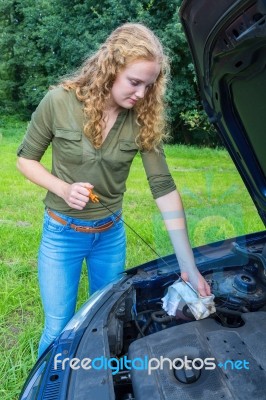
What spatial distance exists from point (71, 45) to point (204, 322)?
45.7ft

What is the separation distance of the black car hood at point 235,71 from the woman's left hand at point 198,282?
39 centimetres

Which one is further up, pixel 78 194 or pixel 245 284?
pixel 78 194

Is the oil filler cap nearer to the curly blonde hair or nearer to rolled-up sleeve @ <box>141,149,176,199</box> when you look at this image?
rolled-up sleeve @ <box>141,149,176,199</box>

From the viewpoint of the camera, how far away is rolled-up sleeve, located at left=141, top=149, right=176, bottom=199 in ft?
6.56

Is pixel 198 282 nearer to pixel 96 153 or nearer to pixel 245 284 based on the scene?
pixel 245 284

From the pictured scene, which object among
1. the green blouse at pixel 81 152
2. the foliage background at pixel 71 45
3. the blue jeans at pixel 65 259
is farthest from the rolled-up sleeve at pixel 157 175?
the foliage background at pixel 71 45

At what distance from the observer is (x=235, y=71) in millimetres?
1335

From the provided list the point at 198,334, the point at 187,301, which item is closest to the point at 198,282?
the point at 187,301

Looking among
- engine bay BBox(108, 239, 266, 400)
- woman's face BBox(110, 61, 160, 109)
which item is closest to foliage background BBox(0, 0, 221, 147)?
woman's face BBox(110, 61, 160, 109)

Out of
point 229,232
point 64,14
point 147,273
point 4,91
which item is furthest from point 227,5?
point 4,91

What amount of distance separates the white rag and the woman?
6 centimetres

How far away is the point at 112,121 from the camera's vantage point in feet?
6.46

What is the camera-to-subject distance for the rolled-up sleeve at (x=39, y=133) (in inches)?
73.6

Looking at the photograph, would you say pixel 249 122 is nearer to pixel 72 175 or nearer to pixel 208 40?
pixel 208 40
